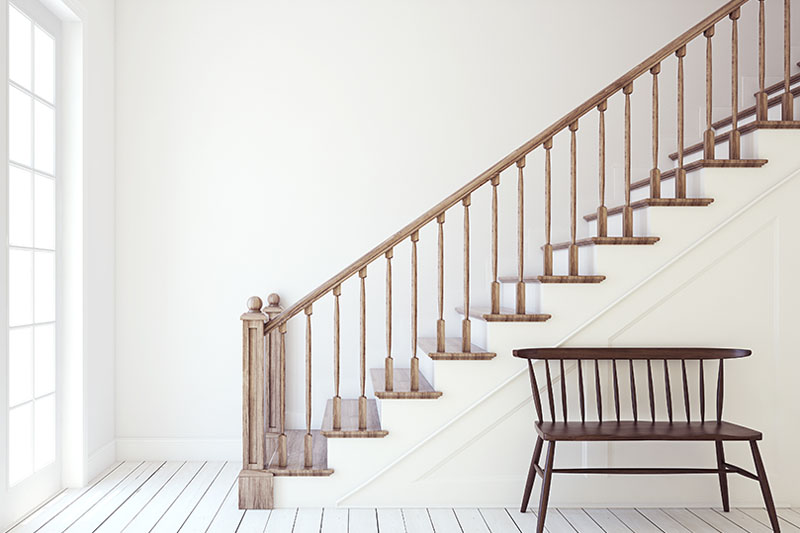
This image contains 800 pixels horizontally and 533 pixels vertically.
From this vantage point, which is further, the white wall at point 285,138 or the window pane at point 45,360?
the white wall at point 285,138

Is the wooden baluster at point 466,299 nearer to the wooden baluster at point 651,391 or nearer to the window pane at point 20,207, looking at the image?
the wooden baluster at point 651,391

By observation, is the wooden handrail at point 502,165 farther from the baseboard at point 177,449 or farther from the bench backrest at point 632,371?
the baseboard at point 177,449

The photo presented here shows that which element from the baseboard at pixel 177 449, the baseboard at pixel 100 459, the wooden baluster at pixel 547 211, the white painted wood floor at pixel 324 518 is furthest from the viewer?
the baseboard at pixel 177 449

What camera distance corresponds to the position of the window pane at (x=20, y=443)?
9.87ft

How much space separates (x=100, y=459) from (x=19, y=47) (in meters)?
2.27

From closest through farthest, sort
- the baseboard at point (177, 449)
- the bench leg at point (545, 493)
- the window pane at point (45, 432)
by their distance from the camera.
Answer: the bench leg at point (545, 493) < the window pane at point (45, 432) < the baseboard at point (177, 449)

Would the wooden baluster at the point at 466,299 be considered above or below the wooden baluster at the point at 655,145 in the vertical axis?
below

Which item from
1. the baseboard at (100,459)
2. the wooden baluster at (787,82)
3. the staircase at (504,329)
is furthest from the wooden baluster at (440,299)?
the baseboard at (100,459)

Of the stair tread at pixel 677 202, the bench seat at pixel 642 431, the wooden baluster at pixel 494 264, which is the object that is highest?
the stair tread at pixel 677 202

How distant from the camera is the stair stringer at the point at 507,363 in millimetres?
3156

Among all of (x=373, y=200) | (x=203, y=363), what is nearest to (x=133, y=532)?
(x=203, y=363)

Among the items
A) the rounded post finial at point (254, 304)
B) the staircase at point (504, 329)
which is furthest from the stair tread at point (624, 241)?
the rounded post finial at point (254, 304)

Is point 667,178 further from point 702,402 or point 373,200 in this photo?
point 373,200

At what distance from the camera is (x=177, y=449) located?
404 cm
